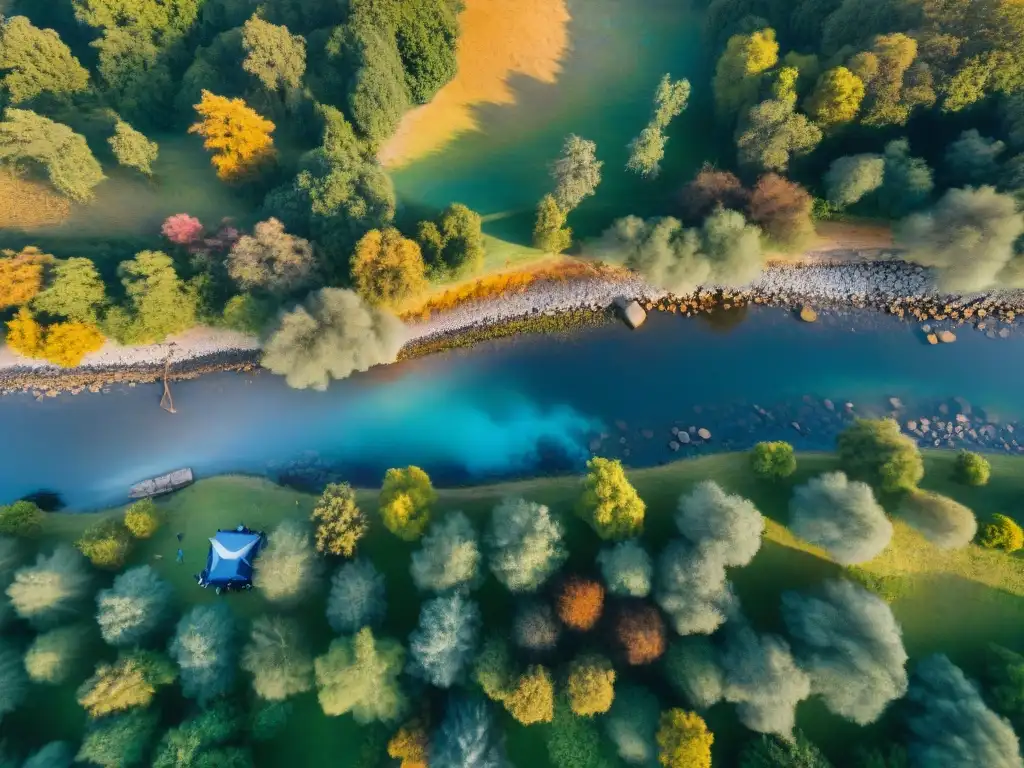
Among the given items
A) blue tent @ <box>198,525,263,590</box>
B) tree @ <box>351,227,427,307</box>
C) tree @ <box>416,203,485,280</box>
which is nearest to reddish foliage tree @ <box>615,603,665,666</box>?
blue tent @ <box>198,525,263,590</box>

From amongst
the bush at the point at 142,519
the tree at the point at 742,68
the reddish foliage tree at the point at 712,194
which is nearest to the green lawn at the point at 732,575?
the bush at the point at 142,519

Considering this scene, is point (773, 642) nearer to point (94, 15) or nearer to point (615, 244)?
point (615, 244)

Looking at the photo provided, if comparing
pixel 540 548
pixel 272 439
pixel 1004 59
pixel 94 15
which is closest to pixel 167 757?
pixel 272 439

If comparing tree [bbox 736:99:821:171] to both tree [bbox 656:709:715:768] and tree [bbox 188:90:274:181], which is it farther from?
tree [bbox 656:709:715:768]

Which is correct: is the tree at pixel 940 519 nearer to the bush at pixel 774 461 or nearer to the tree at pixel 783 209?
the bush at pixel 774 461

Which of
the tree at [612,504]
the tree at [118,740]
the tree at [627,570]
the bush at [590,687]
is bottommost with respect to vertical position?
the tree at [118,740]

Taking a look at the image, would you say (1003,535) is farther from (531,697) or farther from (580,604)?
(531,697)

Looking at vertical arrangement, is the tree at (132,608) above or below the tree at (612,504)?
below
